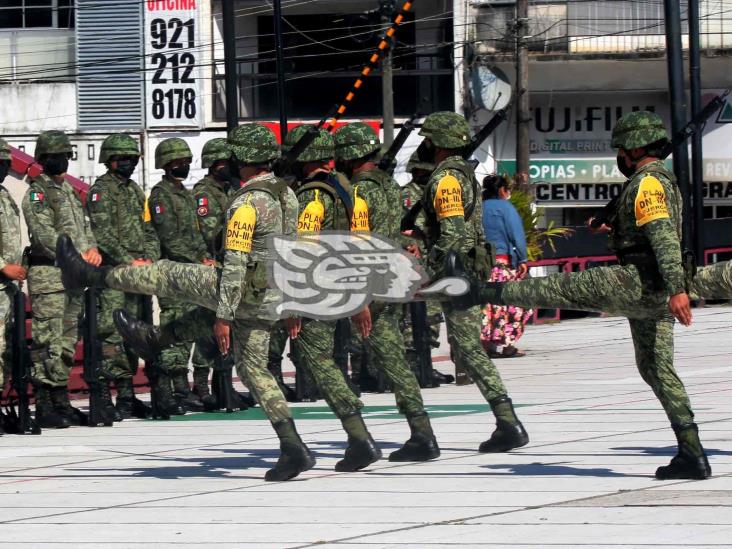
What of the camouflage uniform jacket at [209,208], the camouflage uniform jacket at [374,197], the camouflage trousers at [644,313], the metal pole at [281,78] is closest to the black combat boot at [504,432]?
the camouflage uniform jacket at [374,197]

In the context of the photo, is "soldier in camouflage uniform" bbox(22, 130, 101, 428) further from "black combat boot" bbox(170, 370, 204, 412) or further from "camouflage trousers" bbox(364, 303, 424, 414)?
"camouflage trousers" bbox(364, 303, 424, 414)

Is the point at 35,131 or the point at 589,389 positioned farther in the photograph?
the point at 35,131

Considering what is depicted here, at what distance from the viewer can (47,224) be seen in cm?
1269

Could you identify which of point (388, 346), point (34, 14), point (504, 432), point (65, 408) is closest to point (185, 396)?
point (65, 408)

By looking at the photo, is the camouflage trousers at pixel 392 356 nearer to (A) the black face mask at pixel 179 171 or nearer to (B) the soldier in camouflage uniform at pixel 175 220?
(B) the soldier in camouflage uniform at pixel 175 220

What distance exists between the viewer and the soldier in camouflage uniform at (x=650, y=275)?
29.0 ft

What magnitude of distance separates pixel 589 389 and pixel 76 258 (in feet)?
17.5

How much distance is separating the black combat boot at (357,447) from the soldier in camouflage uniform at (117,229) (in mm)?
3754

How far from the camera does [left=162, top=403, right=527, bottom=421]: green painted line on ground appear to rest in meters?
13.2

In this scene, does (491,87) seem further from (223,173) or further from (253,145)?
(253,145)

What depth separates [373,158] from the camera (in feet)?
35.6

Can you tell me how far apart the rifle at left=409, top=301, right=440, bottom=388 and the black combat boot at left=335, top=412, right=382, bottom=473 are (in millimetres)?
5402

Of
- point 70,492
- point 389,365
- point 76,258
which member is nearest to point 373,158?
point 389,365

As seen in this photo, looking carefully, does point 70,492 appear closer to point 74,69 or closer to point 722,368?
point 722,368
